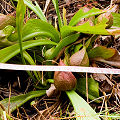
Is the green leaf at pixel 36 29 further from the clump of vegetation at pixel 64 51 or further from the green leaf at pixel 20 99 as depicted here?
the green leaf at pixel 20 99

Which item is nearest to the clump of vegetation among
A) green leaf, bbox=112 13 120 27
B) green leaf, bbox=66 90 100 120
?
green leaf, bbox=66 90 100 120

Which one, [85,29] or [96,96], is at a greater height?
[85,29]

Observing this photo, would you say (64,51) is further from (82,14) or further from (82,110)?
(82,110)

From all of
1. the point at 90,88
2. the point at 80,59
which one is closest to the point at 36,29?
the point at 80,59

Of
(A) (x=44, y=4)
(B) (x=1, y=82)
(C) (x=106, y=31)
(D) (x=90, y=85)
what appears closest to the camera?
(C) (x=106, y=31)

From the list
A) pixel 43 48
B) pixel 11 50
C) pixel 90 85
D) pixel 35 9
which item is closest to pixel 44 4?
pixel 35 9

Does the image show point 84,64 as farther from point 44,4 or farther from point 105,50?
point 44,4

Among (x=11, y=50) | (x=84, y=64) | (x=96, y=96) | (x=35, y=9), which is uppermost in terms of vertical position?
(x=35, y=9)

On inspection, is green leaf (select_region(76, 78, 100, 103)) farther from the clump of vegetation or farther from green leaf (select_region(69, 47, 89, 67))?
green leaf (select_region(69, 47, 89, 67))
